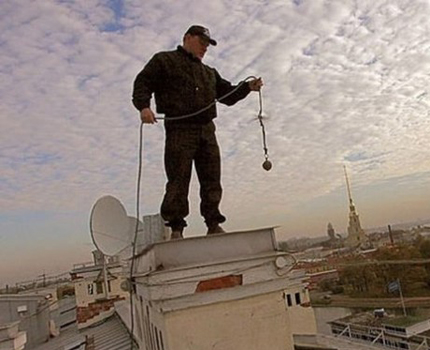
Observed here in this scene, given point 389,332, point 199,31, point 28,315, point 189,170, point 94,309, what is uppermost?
point 199,31

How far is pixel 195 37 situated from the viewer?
8.61 feet

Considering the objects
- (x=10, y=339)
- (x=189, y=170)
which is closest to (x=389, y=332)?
(x=10, y=339)

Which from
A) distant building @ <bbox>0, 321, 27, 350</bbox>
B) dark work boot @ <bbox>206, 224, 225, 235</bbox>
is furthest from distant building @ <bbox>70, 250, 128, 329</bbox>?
dark work boot @ <bbox>206, 224, 225, 235</bbox>

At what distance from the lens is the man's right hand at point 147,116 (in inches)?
94.6

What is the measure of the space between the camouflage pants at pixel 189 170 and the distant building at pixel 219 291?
32 cm

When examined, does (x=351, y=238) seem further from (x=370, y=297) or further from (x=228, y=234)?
(x=228, y=234)

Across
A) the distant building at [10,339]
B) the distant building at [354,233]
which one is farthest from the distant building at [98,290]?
the distant building at [354,233]

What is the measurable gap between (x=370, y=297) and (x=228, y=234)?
1252 inches

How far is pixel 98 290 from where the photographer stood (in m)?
10.4

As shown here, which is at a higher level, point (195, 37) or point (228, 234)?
point (195, 37)

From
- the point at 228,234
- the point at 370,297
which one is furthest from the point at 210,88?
the point at 370,297

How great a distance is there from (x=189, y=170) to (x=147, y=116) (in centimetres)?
38

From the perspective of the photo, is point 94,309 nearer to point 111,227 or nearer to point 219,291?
point 111,227

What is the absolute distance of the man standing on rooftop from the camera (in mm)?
2500
